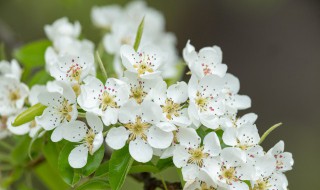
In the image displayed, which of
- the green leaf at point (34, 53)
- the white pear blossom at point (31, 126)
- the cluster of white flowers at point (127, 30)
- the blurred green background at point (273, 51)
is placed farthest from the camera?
the blurred green background at point (273, 51)

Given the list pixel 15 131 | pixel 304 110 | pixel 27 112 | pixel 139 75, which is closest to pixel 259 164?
pixel 139 75

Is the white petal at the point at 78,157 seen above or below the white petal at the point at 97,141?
below

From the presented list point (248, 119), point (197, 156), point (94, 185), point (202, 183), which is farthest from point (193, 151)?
point (94, 185)

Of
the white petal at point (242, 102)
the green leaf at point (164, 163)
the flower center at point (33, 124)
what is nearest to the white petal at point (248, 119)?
the white petal at point (242, 102)

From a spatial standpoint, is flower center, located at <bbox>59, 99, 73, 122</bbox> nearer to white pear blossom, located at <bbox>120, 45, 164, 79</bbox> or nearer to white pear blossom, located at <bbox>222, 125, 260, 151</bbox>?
white pear blossom, located at <bbox>120, 45, 164, 79</bbox>

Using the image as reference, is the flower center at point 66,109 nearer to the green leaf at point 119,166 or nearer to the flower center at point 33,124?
the green leaf at point 119,166
